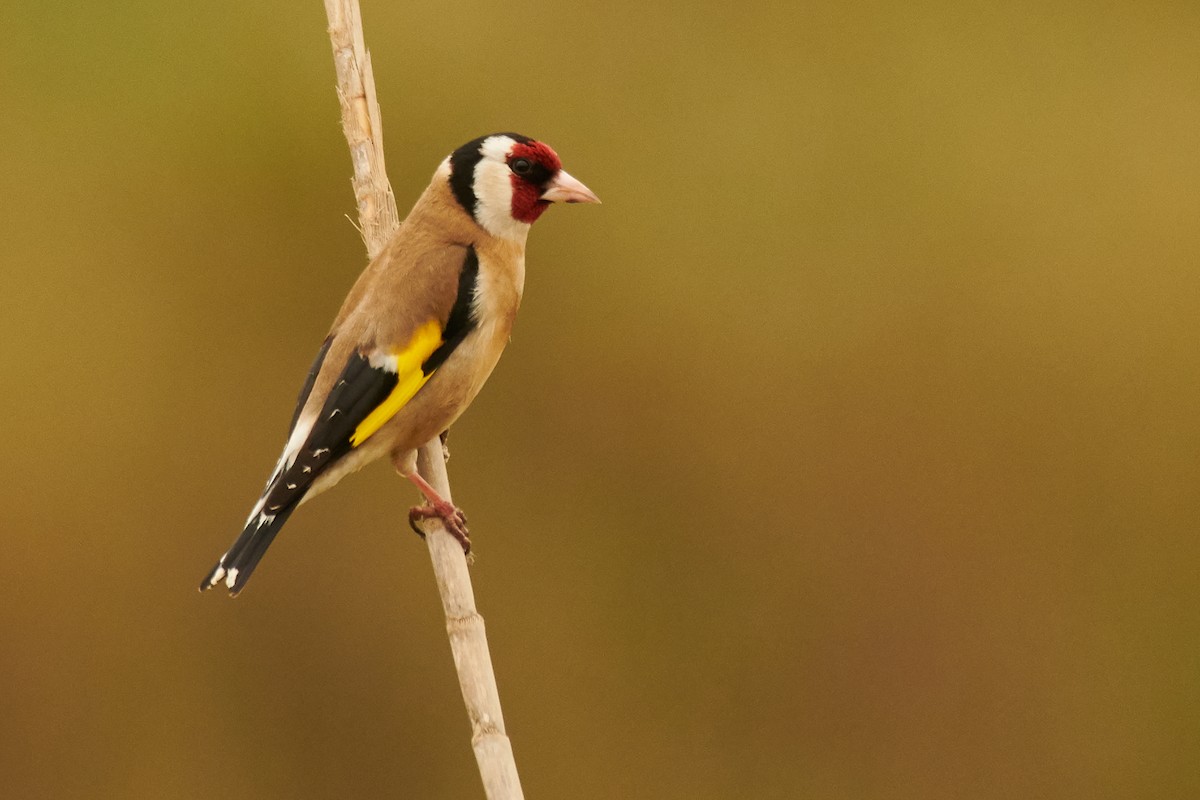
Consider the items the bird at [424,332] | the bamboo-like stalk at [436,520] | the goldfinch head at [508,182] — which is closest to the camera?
the bamboo-like stalk at [436,520]

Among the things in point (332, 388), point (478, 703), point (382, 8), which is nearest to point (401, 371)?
point (332, 388)

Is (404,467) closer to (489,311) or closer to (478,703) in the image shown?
(489,311)

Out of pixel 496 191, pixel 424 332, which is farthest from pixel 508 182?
pixel 424 332

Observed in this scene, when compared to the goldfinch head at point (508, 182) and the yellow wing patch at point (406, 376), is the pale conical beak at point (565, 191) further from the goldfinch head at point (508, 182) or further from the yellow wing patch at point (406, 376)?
the yellow wing patch at point (406, 376)

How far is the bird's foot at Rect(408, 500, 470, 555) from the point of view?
1791mm

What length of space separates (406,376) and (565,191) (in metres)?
0.31

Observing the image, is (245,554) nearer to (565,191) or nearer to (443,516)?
(443,516)

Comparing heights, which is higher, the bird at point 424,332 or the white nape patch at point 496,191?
the white nape patch at point 496,191

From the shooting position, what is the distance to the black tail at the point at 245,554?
1.53 metres

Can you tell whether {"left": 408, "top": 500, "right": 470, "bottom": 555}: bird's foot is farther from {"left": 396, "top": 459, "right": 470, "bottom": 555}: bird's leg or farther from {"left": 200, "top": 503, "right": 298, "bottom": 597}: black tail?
{"left": 200, "top": 503, "right": 298, "bottom": 597}: black tail

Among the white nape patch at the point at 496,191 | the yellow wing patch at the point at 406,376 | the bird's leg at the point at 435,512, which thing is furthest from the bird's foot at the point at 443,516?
the white nape patch at the point at 496,191

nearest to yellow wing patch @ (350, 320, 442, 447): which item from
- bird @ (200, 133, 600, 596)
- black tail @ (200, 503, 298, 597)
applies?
bird @ (200, 133, 600, 596)

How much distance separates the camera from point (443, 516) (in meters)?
1.80

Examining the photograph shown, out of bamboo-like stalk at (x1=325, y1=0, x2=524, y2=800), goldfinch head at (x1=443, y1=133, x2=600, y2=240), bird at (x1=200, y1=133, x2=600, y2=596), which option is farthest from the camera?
goldfinch head at (x1=443, y1=133, x2=600, y2=240)
